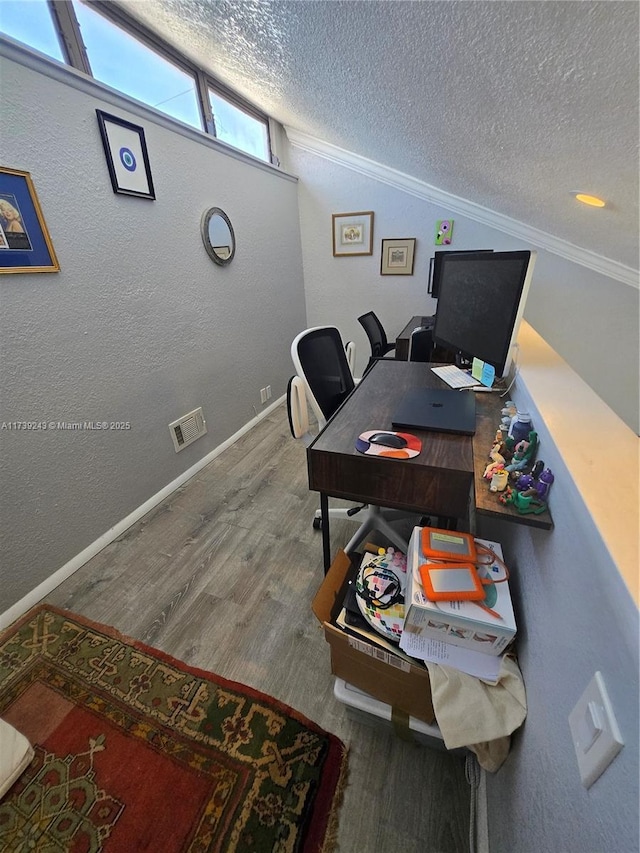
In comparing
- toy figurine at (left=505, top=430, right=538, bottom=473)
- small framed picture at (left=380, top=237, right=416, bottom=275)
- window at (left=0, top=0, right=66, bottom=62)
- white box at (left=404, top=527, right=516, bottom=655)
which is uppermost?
window at (left=0, top=0, right=66, bottom=62)

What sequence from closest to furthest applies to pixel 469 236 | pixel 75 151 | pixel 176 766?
pixel 176 766, pixel 75 151, pixel 469 236

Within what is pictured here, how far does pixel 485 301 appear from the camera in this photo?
1.14 meters

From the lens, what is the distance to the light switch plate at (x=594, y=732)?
0.37 metres

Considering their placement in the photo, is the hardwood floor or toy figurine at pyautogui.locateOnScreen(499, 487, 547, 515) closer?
toy figurine at pyautogui.locateOnScreen(499, 487, 547, 515)

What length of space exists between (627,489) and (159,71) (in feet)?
9.55

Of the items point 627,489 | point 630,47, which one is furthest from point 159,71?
point 627,489

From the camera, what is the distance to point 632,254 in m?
2.01

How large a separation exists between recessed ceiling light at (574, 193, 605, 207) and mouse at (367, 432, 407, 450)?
4.21 feet

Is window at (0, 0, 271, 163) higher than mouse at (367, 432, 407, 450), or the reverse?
window at (0, 0, 271, 163)

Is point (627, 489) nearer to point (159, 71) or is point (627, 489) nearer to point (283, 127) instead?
point (159, 71)

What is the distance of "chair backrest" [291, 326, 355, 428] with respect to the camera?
1419 mm

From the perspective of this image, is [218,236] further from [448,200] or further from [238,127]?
[448,200]

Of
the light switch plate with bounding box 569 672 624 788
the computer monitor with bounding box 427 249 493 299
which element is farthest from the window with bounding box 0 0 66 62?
the computer monitor with bounding box 427 249 493 299

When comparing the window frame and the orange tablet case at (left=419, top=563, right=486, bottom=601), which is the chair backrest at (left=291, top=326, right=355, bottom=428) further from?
the window frame
